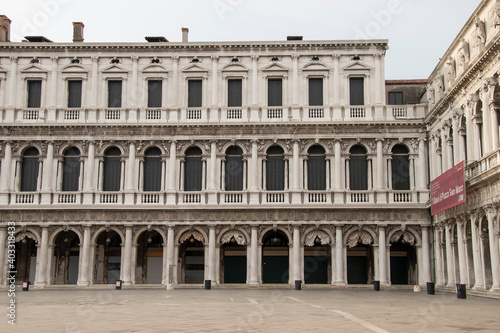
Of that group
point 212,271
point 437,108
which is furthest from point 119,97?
point 437,108

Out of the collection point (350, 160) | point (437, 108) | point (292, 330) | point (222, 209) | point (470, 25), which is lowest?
point (292, 330)

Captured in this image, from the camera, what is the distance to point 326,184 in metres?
41.1

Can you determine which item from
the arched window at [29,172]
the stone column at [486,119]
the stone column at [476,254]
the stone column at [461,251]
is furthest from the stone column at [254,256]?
the stone column at [486,119]

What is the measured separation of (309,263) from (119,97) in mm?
16360

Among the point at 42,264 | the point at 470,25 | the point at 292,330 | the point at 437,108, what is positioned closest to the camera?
the point at 292,330

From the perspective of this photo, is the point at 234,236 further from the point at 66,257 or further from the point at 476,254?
the point at 476,254

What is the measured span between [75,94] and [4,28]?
7.52 m

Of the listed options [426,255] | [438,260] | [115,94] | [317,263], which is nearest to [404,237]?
[426,255]

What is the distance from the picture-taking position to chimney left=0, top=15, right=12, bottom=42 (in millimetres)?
45094

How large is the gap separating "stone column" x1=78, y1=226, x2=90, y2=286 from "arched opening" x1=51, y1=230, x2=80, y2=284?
2.58 meters

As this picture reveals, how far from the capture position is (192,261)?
43.0 m

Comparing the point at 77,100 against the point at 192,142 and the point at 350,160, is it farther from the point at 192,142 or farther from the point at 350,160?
the point at 350,160

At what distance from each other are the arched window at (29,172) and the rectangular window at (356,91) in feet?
67.4

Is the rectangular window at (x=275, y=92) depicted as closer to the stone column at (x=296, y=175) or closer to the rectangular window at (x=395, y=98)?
the stone column at (x=296, y=175)
